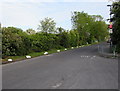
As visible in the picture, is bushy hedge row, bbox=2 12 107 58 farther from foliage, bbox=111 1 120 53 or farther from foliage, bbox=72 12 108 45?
foliage, bbox=111 1 120 53

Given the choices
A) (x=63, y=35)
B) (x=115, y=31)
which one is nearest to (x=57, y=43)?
(x=63, y=35)

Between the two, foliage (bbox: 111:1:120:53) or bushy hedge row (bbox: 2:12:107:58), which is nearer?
bushy hedge row (bbox: 2:12:107:58)

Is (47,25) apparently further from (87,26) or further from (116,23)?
(87,26)

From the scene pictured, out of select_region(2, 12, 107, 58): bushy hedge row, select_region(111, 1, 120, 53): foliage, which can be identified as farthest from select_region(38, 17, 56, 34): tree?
select_region(111, 1, 120, 53): foliage

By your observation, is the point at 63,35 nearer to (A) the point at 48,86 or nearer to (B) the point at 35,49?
(B) the point at 35,49

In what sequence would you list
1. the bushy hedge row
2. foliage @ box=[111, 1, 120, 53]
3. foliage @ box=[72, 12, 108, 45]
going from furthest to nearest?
foliage @ box=[72, 12, 108, 45] < foliage @ box=[111, 1, 120, 53] < the bushy hedge row

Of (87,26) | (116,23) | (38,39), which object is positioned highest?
(87,26)

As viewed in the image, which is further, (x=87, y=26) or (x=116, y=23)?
(x=87, y=26)

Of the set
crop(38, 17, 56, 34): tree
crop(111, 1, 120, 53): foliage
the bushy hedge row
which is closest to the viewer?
the bushy hedge row

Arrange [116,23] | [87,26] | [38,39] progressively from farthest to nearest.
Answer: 1. [87,26]
2. [38,39]
3. [116,23]

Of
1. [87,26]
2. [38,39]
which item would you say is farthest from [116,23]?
[87,26]

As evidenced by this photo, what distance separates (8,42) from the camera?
23.1 m

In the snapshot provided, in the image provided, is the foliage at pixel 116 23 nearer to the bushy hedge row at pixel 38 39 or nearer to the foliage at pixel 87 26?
the bushy hedge row at pixel 38 39

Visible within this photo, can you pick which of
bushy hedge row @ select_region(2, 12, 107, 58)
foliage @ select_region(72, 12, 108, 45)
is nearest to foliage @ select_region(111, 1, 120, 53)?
bushy hedge row @ select_region(2, 12, 107, 58)
